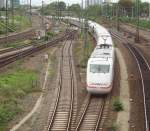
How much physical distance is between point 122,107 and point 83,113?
276cm

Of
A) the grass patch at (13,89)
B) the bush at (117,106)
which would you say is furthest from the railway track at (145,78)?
the grass patch at (13,89)

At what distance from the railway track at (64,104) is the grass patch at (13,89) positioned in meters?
2.24

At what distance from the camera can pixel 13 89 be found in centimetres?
3547

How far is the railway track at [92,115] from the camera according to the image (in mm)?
26469

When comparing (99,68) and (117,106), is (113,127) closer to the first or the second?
(117,106)

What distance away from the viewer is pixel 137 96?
34156 mm

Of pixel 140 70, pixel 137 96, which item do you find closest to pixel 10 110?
pixel 137 96

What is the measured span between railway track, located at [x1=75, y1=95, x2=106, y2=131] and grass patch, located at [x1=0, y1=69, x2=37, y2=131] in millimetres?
4173

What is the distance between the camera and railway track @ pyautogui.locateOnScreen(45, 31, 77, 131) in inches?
1061

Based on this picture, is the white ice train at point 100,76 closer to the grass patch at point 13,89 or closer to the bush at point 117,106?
the bush at point 117,106

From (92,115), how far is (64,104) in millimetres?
3387

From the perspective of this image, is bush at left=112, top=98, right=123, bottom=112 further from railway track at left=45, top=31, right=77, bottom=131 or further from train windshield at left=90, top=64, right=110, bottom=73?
train windshield at left=90, top=64, right=110, bottom=73

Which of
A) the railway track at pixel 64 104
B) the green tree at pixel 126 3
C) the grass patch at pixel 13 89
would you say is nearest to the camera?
the railway track at pixel 64 104

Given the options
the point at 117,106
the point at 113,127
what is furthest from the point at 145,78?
the point at 113,127
